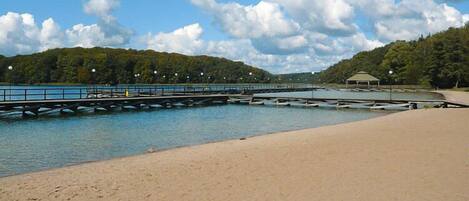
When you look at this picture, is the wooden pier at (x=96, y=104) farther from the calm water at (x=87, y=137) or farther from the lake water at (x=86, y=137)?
the calm water at (x=87, y=137)

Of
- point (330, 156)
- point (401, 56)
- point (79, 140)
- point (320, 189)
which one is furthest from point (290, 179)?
point (401, 56)

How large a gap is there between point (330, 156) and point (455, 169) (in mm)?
3022

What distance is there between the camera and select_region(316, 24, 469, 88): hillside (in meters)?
83.9

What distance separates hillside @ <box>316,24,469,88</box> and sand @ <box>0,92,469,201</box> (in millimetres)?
76938

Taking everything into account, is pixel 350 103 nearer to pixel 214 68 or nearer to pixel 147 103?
pixel 147 103

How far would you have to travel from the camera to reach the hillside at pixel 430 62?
3305 inches

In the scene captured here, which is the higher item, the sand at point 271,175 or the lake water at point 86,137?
the sand at point 271,175

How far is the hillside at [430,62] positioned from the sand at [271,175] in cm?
7694

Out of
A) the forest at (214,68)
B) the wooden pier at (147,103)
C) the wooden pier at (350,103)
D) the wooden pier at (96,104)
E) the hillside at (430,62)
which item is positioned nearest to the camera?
the wooden pier at (96,104)

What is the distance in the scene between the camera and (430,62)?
8719cm

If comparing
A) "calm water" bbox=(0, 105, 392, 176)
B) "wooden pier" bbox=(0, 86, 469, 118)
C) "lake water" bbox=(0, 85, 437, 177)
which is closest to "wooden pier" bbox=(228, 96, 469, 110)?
"wooden pier" bbox=(0, 86, 469, 118)

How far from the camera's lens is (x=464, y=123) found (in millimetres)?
21469

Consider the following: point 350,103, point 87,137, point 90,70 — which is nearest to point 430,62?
point 350,103

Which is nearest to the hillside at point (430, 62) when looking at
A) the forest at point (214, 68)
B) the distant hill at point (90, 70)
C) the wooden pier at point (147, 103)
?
the forest at point (214, 68)
